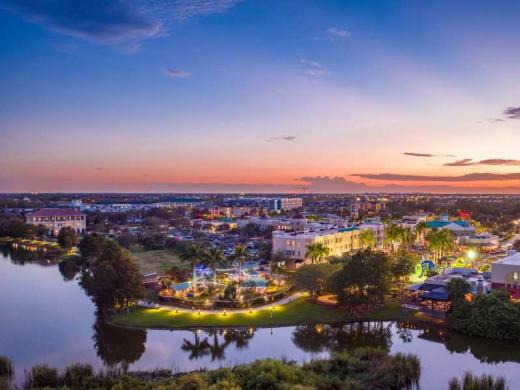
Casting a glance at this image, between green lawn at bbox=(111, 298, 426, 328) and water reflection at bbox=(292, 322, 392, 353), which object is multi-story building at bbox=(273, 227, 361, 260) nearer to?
green lawn at bbox=(111, 298, 426, 328)

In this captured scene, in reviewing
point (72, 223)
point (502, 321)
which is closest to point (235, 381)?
point (502, 321)

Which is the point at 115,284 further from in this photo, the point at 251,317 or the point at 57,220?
the point at 57,220

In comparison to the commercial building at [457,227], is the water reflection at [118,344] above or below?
below

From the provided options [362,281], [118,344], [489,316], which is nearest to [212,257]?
[118,344]

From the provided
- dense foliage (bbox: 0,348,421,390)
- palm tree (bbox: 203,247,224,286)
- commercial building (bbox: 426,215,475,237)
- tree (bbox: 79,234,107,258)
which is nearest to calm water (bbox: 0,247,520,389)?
dense foliage (bbox: 0,348,421,390)

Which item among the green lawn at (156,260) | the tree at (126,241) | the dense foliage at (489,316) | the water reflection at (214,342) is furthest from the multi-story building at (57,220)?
the dense foliage at (489,316)

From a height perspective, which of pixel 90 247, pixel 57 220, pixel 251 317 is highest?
pixel 57 220

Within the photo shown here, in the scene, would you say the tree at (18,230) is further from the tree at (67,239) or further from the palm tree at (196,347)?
the palm tree at (196,347)
